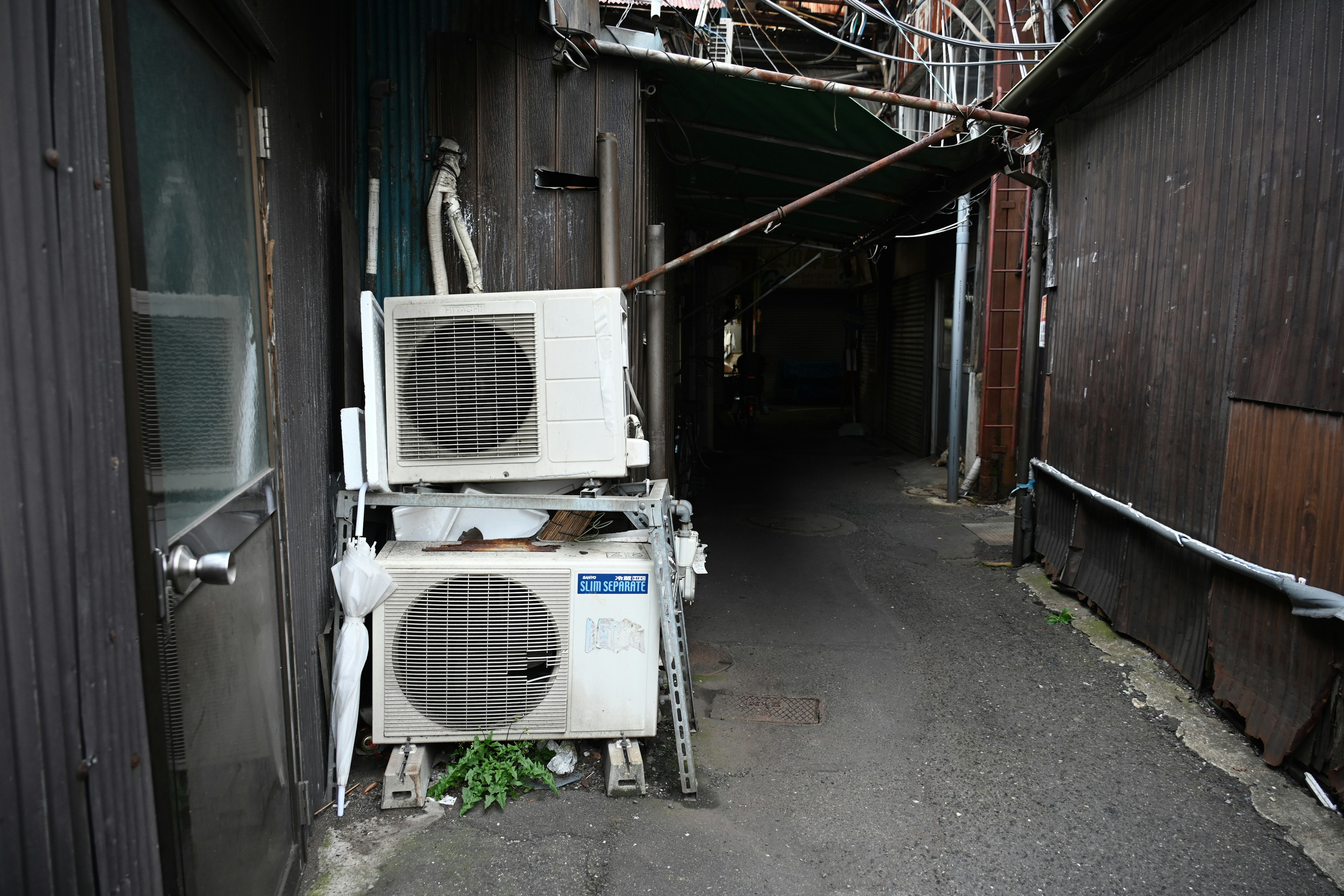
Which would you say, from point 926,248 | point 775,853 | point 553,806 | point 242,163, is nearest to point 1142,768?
point 775,853

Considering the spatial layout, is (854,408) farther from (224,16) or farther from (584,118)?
(224,16)

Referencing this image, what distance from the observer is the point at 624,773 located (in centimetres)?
393

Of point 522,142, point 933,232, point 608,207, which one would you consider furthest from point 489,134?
point 933,232

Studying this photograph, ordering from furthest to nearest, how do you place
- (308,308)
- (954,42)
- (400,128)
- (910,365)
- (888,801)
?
1. (910,365)
2. (954,42)
3. (400,128)
4. (888,801)
5. (308,308)

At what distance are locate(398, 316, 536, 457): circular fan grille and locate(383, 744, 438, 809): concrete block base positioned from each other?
1.47 meters

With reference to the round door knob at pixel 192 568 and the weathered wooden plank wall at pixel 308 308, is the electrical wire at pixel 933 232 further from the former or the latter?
the round door knob at pixel 192 568

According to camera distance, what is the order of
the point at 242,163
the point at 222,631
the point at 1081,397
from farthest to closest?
the point at 1081,397, the point at 242,163, the point at 222,631

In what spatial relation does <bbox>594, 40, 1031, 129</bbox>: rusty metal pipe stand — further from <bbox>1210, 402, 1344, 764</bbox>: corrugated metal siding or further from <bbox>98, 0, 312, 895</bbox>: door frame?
<bbox>98, 0, 312, 895</bbox>: door frame

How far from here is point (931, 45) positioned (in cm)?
1298

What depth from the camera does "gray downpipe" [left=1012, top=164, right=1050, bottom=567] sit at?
7.84m

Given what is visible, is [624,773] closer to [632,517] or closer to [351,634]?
[632,517]

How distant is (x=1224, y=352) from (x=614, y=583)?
3878 mm

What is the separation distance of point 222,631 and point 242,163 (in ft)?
5.48

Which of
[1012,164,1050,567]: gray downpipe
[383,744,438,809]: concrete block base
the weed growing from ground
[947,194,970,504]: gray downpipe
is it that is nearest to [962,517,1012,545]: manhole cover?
[1012,164,1050,567]: gray downpipe
